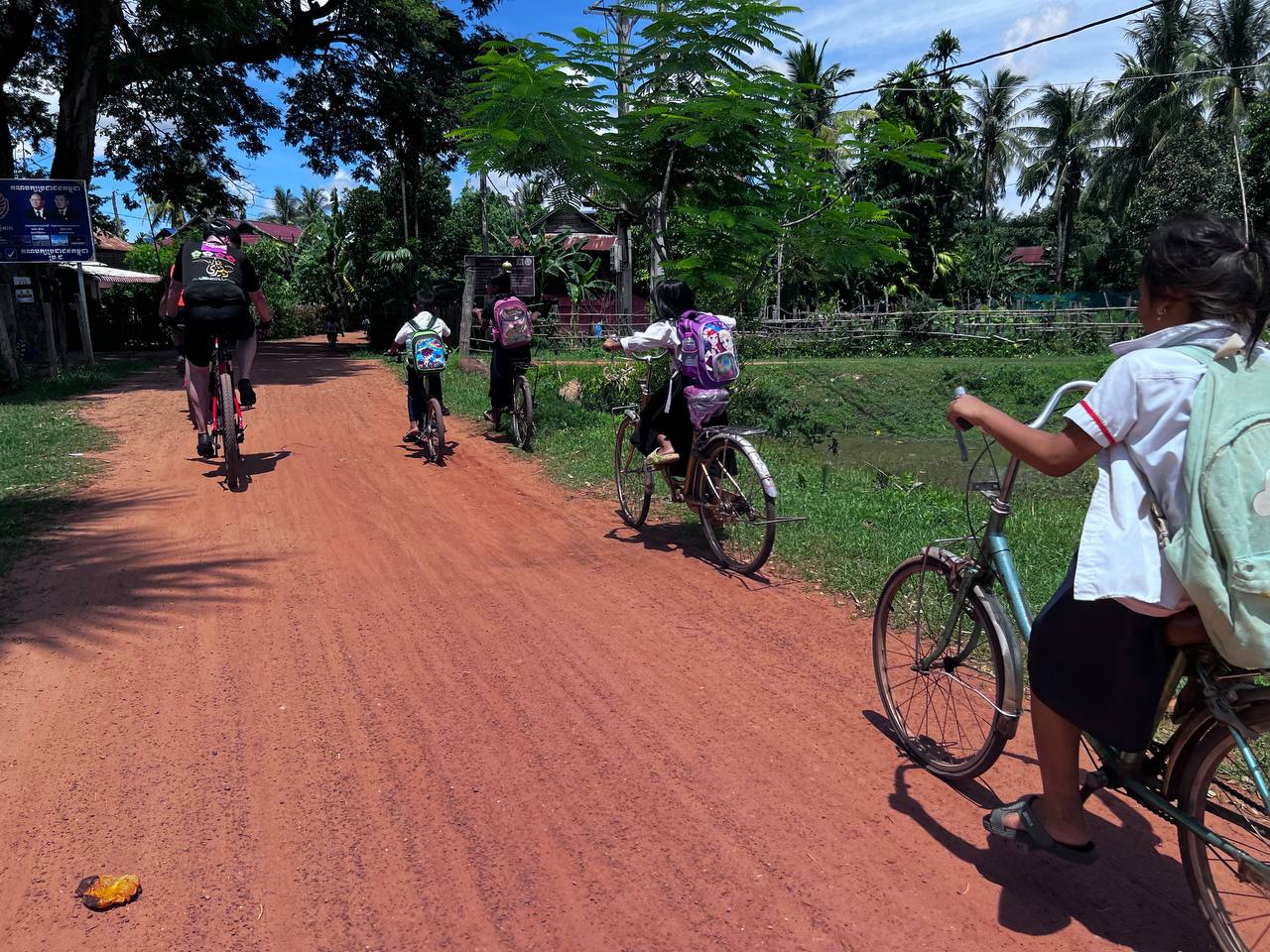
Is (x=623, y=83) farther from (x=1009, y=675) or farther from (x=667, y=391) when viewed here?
(x=1009, y=675)

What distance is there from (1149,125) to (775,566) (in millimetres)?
36428

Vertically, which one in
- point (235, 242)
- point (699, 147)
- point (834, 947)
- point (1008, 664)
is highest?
point (699, 147)

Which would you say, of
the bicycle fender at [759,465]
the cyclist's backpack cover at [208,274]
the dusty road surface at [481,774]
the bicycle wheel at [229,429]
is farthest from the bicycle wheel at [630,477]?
the cyclist's backpack cover at [208,274]

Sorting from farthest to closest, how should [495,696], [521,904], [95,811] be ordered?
[495,696] → [95,811] → [521,904]

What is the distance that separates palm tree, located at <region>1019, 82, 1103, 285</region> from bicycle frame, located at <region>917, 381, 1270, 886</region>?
4503 centimetres

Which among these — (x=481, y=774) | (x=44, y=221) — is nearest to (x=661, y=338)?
(x=481, y=774)

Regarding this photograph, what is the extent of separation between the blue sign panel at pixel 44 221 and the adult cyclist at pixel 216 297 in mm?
9317

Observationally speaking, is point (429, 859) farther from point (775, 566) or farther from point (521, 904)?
point (775, 566)

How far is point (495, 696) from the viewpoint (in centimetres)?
373

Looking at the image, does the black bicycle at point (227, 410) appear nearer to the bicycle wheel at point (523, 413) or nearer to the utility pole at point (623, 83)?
the bicycle wheel at point (523, 413)

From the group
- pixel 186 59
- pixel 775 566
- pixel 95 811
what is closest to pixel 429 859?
pixel 95 811

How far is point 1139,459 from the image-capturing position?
6.85ft

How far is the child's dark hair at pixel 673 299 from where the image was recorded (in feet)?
18.5

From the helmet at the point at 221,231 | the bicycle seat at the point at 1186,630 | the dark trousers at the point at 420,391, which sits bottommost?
the bicycle seat at the point at 1186,630
